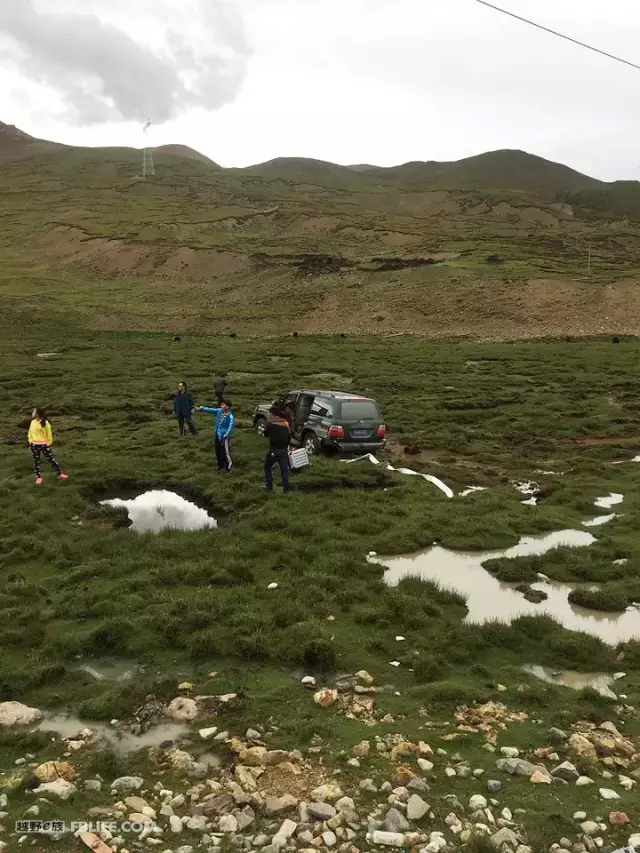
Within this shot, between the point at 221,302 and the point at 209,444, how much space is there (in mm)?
58315

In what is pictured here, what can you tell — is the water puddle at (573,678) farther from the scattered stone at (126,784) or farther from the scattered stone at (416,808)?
the scattered stone at (126,784)

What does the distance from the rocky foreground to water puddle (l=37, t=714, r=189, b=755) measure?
4.4 inches

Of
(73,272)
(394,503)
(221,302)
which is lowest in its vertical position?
(394,503)

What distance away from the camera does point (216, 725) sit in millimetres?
6406

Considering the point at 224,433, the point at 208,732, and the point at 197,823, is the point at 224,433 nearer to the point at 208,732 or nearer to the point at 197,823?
the point at 208,732

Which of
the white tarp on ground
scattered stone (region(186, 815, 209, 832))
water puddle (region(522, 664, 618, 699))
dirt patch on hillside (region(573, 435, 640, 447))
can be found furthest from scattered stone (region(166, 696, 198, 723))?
dirt patch on hillside (region(573, 435, 640, 447))

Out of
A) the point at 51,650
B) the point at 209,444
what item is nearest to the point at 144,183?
the point at 209,444

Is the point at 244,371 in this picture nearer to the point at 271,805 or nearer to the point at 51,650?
the point at 51,650

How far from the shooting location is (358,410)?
18.8 meters

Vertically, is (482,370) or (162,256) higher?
(162,256)

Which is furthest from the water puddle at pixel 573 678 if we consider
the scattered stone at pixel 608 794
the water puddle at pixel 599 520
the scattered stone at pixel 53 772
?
the water puddle at pixel 599 520

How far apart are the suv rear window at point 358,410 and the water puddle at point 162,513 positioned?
5.69 m

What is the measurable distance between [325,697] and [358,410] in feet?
40.7

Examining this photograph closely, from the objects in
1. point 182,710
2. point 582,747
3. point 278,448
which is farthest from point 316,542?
point 582,747
